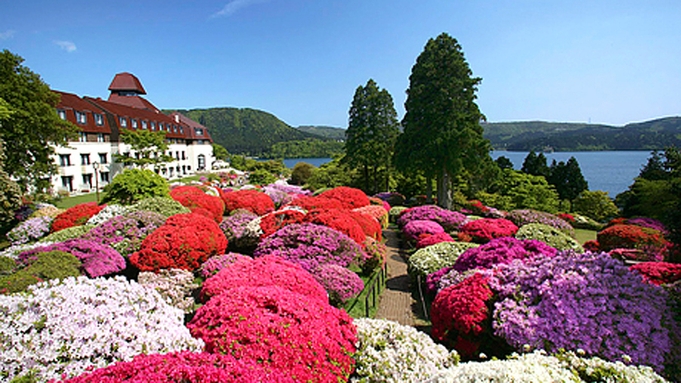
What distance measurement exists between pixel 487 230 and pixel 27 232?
18.9 m

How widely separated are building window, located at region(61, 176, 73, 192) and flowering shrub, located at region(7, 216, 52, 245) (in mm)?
23858

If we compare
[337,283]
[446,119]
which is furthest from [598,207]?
[337,283]

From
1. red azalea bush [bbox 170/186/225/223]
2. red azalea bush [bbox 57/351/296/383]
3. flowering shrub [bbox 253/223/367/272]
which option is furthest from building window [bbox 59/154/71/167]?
red azalea bush [bbox 57/351/296/383]

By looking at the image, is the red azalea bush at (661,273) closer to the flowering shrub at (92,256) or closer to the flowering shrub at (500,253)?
the flowering shrub at (500,253)

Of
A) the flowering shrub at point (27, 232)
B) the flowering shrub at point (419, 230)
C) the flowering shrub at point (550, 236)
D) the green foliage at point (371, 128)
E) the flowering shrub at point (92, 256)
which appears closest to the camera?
the flowering shrub at point (92, 256)

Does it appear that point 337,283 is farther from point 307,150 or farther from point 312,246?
point 307,150

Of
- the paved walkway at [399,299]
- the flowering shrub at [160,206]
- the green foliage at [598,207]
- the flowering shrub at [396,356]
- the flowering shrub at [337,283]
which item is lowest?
the green foliage at [598,207]

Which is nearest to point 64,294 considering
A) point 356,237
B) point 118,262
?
point 118,262

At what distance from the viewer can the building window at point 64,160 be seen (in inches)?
1293

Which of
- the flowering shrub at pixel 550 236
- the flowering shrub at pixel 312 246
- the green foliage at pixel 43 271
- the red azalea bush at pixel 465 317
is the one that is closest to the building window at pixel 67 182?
the green foliage at pixel 43 271

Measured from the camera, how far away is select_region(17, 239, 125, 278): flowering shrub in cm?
777

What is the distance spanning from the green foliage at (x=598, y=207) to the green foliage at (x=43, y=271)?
4056 cm

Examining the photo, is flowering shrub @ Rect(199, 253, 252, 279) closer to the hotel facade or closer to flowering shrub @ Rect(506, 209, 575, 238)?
flowering shrub @ Rect(506, 209, 575, 238)

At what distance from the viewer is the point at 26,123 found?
60.3 feet
